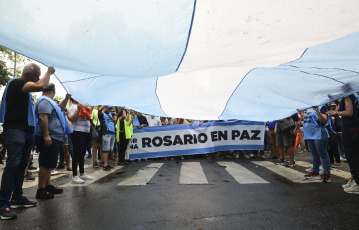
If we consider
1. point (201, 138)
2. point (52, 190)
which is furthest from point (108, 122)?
point (201, 138)

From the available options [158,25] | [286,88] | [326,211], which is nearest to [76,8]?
[158,25]

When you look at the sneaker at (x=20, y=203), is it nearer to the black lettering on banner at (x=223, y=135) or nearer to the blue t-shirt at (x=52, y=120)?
the blue t-shirt at (x=52, y=120)

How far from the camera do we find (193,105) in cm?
379

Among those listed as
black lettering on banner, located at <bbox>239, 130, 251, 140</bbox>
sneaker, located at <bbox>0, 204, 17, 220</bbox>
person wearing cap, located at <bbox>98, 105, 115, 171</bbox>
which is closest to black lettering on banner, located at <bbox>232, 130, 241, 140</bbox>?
black lettering on banner, located at <bbox>239, 130, 251, 140</bbox>

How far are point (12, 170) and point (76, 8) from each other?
2662mm

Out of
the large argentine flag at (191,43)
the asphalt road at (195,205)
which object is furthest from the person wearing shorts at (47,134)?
the large argentine flag at (191,43)

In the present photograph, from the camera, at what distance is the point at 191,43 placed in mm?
2523

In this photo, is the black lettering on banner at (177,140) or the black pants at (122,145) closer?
the black pants at (122,145)

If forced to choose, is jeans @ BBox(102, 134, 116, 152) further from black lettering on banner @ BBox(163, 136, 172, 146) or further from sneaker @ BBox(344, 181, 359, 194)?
sneaker @ BBox(344, 181, 359, 194)

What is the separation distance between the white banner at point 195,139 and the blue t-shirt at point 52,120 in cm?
649

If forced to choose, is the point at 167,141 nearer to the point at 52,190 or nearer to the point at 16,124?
the point at 52,190

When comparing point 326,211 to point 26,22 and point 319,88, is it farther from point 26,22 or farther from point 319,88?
point 26,22

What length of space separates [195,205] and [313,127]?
3315mm

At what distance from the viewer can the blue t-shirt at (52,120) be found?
14.8 ft
